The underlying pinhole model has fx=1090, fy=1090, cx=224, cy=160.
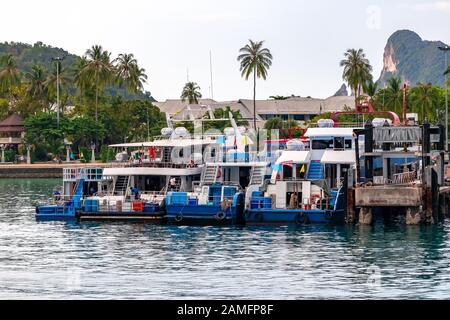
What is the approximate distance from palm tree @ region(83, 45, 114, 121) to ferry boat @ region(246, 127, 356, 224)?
94.8 metres

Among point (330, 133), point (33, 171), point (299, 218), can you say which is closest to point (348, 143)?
point (330, 133)

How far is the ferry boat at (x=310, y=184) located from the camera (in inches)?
2552

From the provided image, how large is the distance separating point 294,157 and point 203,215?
753 cm

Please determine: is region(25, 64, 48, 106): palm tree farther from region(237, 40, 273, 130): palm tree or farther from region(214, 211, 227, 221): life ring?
region(214, 211, 227, 221): life ring

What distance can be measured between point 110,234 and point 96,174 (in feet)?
32.2

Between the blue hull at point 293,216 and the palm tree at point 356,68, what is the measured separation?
99298mm

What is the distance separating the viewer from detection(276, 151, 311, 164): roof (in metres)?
68.4

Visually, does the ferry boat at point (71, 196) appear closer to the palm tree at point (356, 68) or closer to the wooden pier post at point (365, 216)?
the wooden pier post at point (365, 216)

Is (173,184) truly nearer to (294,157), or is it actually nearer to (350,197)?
(294,157)

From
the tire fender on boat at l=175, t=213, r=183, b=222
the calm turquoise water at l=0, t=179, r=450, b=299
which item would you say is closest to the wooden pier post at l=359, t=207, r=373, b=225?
the calm turquoise water at l=0, t=179, r=450, b=299

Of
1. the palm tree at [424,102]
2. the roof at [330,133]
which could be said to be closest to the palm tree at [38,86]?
the palm tree at [424,102]
